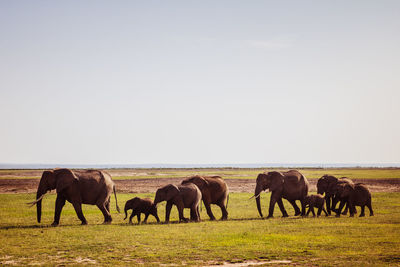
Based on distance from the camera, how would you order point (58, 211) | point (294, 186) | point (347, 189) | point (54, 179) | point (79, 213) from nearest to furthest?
point (58, 211), point (79, 213), point (54, 179), point (347, 189), point (294, 186)

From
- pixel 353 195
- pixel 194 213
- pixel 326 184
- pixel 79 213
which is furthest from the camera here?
pixel 326 184

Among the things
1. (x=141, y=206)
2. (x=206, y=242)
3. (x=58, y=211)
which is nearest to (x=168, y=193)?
(x=141, y=206)

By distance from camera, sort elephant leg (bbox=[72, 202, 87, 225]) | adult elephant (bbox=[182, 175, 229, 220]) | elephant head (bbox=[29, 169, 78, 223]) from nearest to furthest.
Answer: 1. elephant leg (bbox=[72, 202, 87, 225])
2. elephant head (bbox=[29, 169, 78, 223])
3. adult elephant (bbox=[182, 175, 229, 220])

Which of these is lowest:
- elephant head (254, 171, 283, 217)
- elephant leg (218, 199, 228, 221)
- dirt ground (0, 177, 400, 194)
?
dirt ground (0, 177, 400, 194)

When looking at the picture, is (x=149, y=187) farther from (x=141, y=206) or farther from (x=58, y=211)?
(x=58, y=211)

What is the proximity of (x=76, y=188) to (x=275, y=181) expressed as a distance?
13.4 m

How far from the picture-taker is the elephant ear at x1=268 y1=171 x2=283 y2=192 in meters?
27.3

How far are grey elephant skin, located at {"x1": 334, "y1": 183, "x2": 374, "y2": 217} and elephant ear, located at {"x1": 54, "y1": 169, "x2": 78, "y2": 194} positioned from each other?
17.4m

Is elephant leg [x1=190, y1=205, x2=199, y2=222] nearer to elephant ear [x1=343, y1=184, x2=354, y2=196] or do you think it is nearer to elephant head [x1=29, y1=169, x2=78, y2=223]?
elephant head [x1=29, y1=169, x2=78, y2=223]

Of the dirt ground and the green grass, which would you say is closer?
the green grass

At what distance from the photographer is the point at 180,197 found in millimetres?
23375

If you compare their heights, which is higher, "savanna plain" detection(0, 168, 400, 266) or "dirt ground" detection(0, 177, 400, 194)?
"savanna plain" detection(0, 168, 400, 266)

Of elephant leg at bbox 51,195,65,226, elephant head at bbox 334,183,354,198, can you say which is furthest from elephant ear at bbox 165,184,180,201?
elephant head at bbox 334,183,354,198

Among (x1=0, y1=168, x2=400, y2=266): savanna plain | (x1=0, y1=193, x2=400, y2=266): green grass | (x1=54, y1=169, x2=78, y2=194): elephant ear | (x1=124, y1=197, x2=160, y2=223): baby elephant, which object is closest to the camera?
(x1=0, y1=168, x2=400, y2=266): savanna plain
